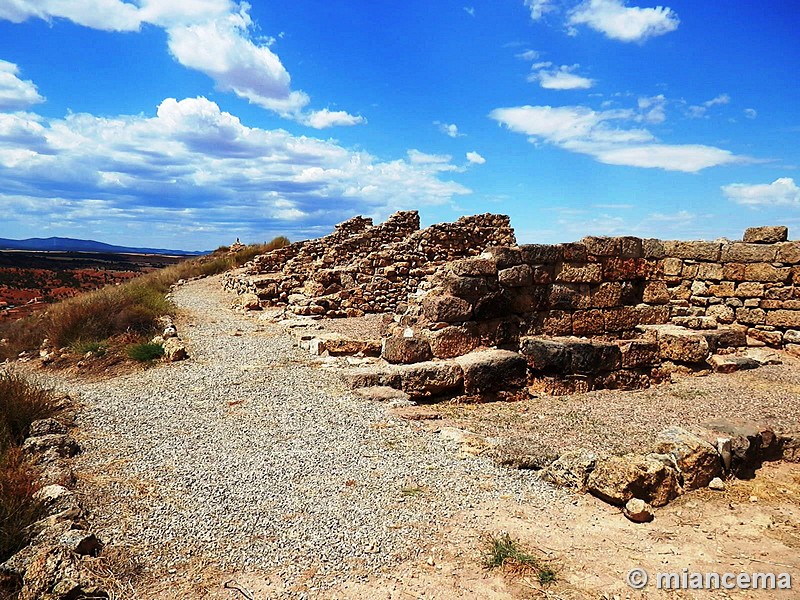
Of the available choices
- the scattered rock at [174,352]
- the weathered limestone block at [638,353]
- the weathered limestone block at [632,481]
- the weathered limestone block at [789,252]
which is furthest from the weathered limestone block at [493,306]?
the weathered limestone block at [789,252]

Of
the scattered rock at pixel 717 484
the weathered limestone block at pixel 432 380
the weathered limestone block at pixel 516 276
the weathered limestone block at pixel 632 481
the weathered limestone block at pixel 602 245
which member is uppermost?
the weathered limestone block at pixel 602 245

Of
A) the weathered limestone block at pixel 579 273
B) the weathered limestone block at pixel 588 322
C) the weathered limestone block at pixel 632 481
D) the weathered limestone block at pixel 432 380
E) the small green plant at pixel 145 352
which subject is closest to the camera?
the weathered limestone block at pixel 632 481

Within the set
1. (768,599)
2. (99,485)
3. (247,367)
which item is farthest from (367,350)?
(768,599)

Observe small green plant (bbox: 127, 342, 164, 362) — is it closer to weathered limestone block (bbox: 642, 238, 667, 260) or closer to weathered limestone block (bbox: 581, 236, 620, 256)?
weathered limestone block (bbox: 581, 236, 620, 256)

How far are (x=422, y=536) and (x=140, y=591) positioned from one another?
2.06 m

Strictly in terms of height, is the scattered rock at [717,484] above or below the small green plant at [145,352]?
below

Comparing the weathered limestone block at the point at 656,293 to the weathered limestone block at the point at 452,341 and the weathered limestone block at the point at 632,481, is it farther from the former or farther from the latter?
the weathered limestone block at the point at 632,481

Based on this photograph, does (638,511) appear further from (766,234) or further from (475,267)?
(766,234)

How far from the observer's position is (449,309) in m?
8.12

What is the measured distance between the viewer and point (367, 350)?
9.84 m

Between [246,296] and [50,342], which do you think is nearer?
[50,342]

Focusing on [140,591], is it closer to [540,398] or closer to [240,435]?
[240,435]

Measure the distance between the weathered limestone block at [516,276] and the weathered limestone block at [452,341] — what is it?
100 cm

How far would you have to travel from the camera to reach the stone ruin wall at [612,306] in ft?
26.7
